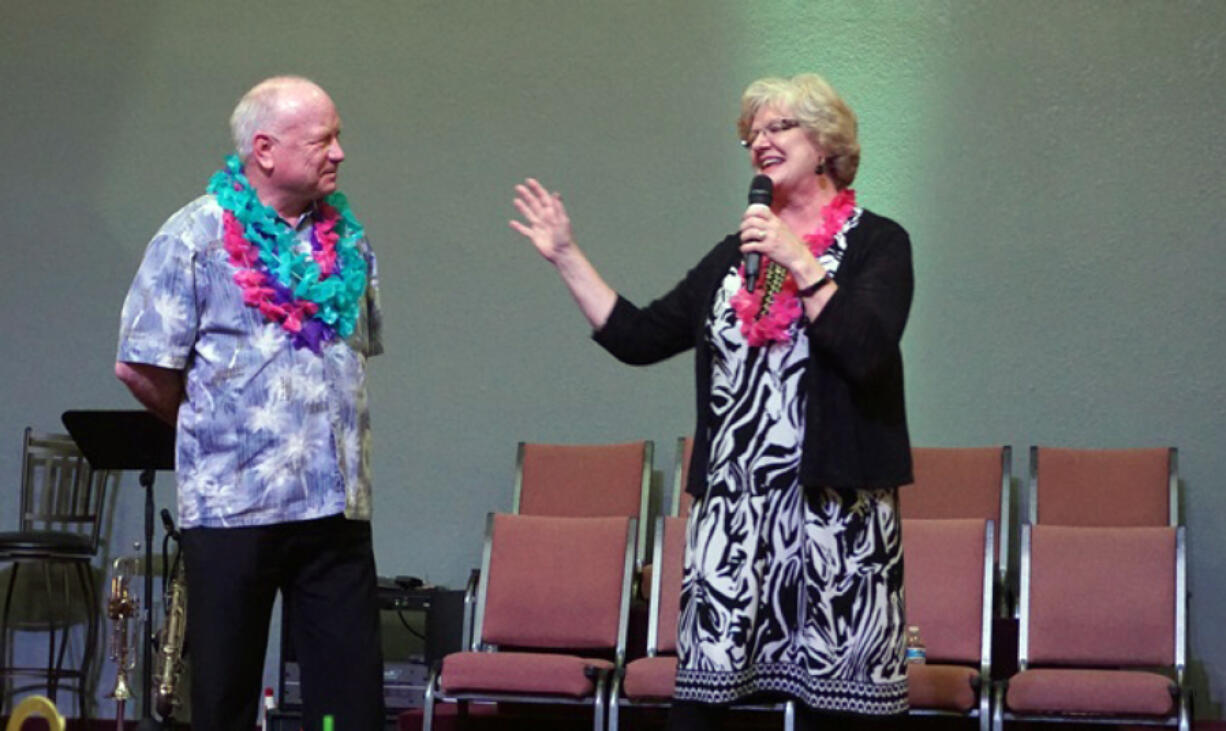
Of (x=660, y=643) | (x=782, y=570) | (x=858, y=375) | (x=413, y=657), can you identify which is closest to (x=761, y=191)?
(x=858, y=375)

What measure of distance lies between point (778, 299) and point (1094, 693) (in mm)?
2227

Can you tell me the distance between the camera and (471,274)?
6301 mm

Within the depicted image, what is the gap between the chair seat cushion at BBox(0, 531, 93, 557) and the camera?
18.9 feet

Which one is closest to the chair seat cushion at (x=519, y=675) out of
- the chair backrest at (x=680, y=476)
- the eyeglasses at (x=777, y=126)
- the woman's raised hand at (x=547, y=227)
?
the chair backrest at (x=680, y=476)

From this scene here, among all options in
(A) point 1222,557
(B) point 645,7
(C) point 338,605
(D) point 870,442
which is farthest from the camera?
(B) point 645,7

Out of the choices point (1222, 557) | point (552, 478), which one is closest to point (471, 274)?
point (552, 478)

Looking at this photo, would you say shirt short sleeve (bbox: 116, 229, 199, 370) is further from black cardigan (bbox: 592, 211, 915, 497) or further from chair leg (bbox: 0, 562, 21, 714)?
chair leg (bbox: 0, 562, 21, 714)

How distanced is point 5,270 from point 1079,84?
13.3ft

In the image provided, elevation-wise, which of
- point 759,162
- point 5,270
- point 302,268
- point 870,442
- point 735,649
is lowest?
point 735,649

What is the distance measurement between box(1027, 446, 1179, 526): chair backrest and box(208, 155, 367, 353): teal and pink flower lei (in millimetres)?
3162

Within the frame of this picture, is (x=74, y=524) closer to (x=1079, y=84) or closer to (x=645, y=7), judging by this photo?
(x=645, y=7)

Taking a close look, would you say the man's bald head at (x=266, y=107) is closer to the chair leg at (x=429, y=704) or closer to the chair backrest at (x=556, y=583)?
the chair leg at (x=429, y=704)

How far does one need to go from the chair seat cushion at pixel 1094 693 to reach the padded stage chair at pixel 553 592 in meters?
1.16

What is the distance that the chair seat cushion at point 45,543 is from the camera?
5.77 meters
